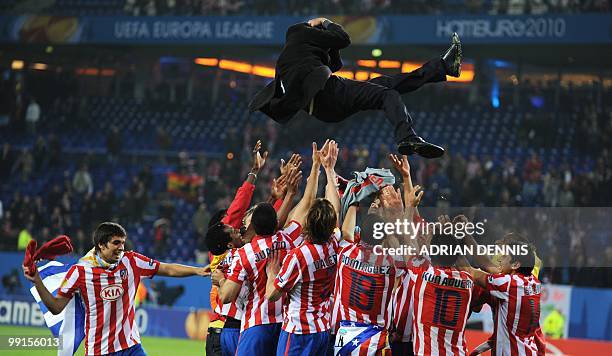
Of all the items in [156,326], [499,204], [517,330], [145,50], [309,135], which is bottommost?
[156,326]

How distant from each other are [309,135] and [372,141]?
4.89 feet

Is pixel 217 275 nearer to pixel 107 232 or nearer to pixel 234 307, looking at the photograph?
pixel 234 307

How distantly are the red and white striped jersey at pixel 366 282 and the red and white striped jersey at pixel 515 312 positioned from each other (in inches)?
30.8

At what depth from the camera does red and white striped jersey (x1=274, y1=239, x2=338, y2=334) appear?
7.44 meters

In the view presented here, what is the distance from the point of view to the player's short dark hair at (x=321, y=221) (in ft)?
23.9

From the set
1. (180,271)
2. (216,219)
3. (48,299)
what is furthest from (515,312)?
(48,299)

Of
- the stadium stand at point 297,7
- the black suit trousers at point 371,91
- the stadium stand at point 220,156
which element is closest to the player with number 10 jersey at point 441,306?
the black suit trousers at point 371,91

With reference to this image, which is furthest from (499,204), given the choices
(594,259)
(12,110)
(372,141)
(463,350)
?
(12,110)

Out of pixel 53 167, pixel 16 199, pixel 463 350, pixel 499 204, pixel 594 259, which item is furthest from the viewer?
pixel 53 167

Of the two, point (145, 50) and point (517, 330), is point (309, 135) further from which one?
point (517, 330)

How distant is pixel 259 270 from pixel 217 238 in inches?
15.3

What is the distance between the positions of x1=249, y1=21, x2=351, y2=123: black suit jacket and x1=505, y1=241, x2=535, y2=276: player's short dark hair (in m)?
1.90

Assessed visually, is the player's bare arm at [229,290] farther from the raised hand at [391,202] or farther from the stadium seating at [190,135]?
the stadium seating at [190,135]

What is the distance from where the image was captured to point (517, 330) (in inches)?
314
